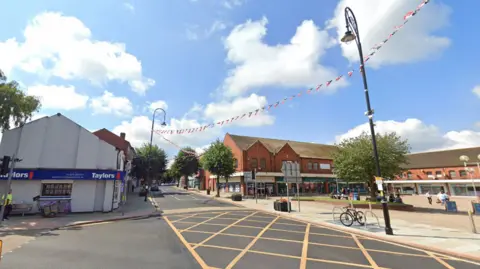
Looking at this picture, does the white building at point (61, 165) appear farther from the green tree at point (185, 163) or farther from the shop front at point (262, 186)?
the green tree at point (185, 163)

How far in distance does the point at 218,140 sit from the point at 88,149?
66.8 feet

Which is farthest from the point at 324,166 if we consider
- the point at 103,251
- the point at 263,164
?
the point at 103,251

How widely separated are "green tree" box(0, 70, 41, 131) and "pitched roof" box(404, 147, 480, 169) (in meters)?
60.4

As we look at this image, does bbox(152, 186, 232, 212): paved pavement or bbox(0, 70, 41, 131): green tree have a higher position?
bbox(0, 70, 41, 131): green tree

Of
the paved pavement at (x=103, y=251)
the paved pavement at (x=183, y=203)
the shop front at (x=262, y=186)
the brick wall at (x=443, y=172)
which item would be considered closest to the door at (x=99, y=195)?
the paved pavement at (x=183, y=203)

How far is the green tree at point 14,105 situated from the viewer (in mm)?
15798

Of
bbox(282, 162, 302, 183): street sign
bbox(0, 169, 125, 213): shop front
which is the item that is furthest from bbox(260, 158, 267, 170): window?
bbox(0, 169, 125, 213): shop front

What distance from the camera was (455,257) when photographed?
26.0ft

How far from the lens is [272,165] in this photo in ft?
142

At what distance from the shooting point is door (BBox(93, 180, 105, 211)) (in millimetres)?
18969

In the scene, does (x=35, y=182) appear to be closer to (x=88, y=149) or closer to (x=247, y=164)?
(x=88, y=149)

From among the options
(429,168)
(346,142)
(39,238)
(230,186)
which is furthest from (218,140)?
(429,168)

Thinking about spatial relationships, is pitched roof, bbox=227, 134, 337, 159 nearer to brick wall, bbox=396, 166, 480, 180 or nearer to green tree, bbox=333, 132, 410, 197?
brick wall, bbox=396, 166, 480, 180

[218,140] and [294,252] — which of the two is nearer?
[294,252]
